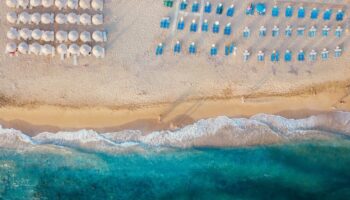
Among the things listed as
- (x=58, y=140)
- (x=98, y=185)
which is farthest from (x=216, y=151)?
(x=58, y=140)

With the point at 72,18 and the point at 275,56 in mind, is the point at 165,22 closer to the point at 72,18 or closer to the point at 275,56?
the point at 72,18

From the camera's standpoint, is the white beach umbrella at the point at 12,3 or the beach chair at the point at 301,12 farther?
the beach chair at the point at 301,12

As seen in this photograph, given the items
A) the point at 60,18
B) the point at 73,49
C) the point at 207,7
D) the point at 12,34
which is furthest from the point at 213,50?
the point at 12,34

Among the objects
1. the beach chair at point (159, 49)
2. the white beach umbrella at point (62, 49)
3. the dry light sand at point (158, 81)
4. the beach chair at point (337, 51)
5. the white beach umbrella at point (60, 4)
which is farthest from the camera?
the beach chair at point (337, 51)

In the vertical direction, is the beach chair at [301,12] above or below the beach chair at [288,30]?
above

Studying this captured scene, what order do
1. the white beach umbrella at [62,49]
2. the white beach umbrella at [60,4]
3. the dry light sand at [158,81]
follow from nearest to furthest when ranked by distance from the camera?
the white beach umbrella at [60,4], the white beach umbrella at [62,49], the dry light sand at [158,81]

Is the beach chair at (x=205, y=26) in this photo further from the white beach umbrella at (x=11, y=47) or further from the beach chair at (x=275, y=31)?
the white beach umbrella at (x=11, y=47)

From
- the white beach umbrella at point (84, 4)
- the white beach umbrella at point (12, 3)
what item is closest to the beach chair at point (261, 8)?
the white beach umbrella at point (84, 4)

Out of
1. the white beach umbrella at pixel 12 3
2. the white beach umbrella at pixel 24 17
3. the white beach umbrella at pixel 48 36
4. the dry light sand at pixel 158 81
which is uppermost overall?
the white beach umbrella at pixel 12 3
